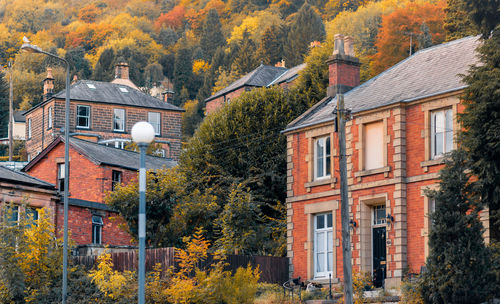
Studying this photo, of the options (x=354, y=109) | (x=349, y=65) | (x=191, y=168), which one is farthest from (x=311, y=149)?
(x=191, y=168)

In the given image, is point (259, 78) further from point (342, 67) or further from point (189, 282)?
point (189, 282)

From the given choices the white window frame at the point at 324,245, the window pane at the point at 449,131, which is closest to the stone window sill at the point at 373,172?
the white window frame at the point at 324,245

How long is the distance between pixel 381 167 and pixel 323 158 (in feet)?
11.2

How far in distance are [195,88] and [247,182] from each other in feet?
288

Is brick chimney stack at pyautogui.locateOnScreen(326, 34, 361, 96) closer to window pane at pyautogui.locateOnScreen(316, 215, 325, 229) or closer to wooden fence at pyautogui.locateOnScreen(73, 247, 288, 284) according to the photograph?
window pane at pyautogui.locateOnScreen(316, 215, 325, 229)

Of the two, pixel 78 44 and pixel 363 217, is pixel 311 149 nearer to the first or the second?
pixel 363 217

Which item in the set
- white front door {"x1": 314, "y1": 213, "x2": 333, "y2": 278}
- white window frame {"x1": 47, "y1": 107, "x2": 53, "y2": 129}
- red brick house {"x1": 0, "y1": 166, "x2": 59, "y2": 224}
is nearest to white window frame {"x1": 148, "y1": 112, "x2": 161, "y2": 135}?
white window frame {"x1": 47, "y1": 107, "x2": 53, "y2": 129}

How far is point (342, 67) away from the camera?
40594 millimetres

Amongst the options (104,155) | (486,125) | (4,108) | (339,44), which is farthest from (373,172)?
(4,108)

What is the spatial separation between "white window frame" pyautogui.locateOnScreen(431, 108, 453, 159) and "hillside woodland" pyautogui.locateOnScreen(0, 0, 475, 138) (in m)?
29.3

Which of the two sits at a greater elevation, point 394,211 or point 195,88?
point 195,88

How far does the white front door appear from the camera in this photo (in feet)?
118

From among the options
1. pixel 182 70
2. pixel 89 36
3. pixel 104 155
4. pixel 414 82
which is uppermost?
pixel 89 36

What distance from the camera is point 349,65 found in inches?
1601
